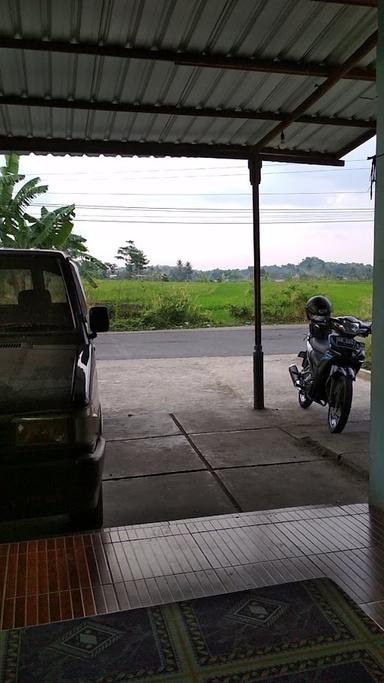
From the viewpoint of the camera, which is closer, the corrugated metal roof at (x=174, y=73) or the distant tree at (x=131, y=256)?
the corrugated metal roof at (x=174, y=73)

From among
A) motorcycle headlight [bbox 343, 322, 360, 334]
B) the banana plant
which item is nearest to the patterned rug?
motorcycle headlight [bbox 343, 322, 360, 334]

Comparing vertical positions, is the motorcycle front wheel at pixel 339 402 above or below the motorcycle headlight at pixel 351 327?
below

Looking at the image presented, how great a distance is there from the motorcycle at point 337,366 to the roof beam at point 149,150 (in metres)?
2.08

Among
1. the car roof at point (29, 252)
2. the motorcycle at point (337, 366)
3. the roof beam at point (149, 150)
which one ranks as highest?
→ the roof beam at point (149, 150)

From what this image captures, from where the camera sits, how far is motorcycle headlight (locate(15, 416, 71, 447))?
2.95 meters

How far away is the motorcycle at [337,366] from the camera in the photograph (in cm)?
609

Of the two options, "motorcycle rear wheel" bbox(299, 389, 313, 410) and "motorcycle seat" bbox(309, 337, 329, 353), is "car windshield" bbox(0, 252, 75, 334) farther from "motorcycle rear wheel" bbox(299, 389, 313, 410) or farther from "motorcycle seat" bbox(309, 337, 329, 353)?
"motorcycle rear wheel" bbox(299, 389, 313, 410)

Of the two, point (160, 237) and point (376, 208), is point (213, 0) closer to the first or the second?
point (376, 208)

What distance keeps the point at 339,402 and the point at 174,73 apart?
12.4 feet

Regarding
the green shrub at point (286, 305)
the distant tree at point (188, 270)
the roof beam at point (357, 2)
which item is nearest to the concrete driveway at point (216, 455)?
the roof beam at point (357, 2)

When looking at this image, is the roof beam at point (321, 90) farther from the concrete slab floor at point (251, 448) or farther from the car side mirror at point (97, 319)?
the concrete slab floor at point (251, 448)

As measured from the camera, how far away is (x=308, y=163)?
698 cm

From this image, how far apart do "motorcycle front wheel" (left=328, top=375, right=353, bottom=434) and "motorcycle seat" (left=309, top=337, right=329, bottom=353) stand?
0.51m

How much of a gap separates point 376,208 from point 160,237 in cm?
3200
